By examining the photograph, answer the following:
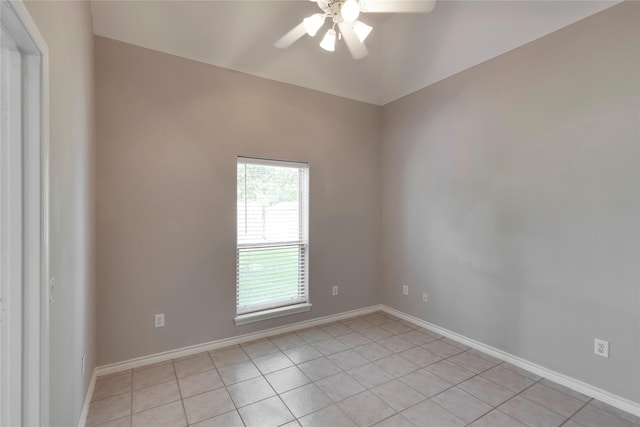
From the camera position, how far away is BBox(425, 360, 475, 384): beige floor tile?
2459mm

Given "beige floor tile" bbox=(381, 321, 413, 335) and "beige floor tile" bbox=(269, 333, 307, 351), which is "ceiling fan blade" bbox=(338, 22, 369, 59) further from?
"beige floor tile" bbox=(381, 321, 413, 335)

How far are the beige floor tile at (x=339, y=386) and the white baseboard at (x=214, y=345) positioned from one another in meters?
1.01

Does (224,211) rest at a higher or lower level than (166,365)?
higher

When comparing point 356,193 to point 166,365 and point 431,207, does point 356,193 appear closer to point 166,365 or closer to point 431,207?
point 431,207

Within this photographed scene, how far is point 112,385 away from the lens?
2.34m

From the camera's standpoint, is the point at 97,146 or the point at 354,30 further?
the point at 97,146

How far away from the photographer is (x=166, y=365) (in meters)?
2.65

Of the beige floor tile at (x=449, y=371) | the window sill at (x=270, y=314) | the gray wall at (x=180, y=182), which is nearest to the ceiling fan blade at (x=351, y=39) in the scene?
the gray wall at (x=180, y=182)

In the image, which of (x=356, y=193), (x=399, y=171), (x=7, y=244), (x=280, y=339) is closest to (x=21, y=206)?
(x=7, y=244)

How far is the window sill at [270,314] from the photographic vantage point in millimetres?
3090

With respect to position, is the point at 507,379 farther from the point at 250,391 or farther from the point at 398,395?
the point at 250,391

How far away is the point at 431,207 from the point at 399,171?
663mm

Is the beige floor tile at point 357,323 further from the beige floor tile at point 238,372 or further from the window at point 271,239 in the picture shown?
the beige floor tile at point 238,372

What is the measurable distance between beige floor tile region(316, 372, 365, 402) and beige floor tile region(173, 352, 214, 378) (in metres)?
1.02
